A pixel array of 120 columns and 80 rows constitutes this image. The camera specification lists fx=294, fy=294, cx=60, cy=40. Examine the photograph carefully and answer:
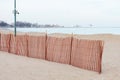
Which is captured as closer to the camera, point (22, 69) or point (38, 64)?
point (22, 69)

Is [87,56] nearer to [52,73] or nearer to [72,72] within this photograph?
[72,72]

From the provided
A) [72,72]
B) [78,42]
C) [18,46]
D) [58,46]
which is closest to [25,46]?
[18,46]

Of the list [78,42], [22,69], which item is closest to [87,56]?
[78,42]

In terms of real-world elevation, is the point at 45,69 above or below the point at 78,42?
below

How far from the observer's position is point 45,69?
→ 40.8 feet

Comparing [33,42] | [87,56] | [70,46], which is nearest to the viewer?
[87,56]

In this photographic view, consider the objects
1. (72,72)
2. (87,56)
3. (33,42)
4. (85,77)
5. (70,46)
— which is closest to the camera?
(85,77)

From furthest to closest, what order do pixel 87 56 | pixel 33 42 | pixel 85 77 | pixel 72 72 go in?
pixel 33 42
pixel 87 56
pixel 72 72
pixel 85 77

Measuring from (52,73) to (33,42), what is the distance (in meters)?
4.80

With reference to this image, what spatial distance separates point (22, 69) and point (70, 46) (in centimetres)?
283

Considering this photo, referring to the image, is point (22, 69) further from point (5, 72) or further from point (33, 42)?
point (33, 42)

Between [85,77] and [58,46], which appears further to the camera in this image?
[58,46]

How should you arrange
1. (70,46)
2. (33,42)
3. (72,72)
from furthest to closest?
1. (33,42)
2. (70,46)
3. (72,72)

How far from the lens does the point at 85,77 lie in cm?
1121
